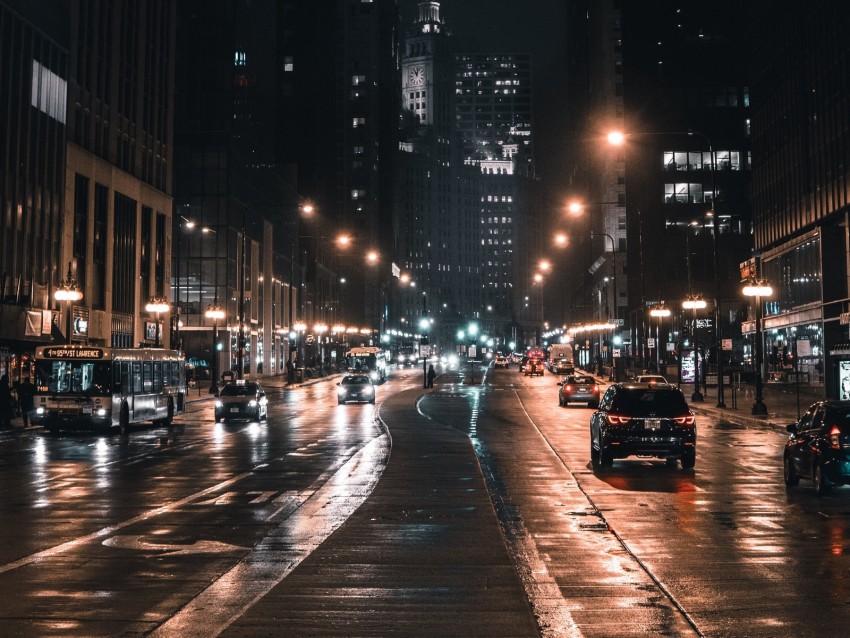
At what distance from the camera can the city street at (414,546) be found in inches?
346

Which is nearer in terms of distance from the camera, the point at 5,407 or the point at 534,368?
the point at 5,407

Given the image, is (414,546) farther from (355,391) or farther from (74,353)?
(355,391)

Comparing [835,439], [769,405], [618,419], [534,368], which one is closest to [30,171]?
[769,405]

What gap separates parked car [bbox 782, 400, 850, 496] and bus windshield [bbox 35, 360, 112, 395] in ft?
74.2

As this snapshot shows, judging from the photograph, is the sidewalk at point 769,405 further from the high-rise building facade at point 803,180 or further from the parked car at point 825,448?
the parked car at point 825,448

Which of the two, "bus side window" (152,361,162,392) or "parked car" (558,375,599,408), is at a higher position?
"bus side window" (152,361,162,392)

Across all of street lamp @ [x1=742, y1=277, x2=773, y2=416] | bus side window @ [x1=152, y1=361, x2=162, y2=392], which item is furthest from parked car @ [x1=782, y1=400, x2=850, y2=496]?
bus side window @ [x1=152, y1=361, x2=162, y2=392]

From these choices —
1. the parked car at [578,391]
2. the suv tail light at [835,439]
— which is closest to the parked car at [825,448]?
the suv tail light at [835,439]

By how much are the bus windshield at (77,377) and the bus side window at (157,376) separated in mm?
4111

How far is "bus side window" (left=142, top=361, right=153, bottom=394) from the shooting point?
37.2m

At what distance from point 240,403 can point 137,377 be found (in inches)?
208

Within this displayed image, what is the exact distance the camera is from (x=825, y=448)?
17.5m

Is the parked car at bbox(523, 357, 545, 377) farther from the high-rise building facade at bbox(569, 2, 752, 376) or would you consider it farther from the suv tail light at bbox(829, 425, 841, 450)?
the suv tail light at bbox(829, 425, 841, 450)

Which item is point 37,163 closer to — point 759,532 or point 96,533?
point 96,533
